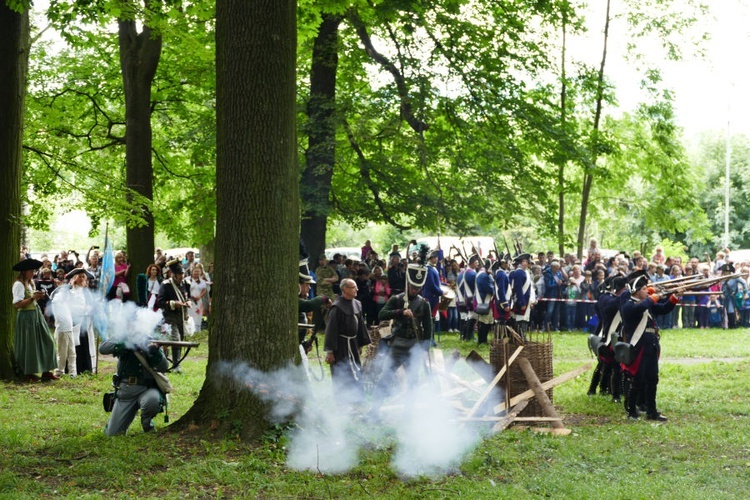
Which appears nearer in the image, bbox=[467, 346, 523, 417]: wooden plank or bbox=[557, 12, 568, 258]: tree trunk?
bbox=[467, 346, 523, 417]: wooden plank

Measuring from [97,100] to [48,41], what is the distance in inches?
308

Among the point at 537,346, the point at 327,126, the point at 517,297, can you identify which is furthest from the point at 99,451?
the point at 327,126

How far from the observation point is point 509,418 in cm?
1207

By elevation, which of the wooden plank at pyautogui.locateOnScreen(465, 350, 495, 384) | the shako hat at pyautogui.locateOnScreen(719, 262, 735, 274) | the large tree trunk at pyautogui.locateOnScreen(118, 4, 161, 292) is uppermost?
the large tree trunk at pyautogui.locateOnScreen(118, 4, 161, 292)

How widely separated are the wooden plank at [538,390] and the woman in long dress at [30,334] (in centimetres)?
872

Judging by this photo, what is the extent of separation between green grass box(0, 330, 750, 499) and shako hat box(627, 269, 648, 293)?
189 centimetres

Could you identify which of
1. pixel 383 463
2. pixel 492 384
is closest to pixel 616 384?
pixel 492 384

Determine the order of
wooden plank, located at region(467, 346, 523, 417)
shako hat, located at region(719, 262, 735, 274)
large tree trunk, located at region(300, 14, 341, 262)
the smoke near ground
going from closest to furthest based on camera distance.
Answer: the smoke near ground
wooden plank, located at region(467, 346, 523, 417)
large tree trunk, located at region(300, 14, 341, 262)
shako hat, located at region(719, 262, 735, 274)

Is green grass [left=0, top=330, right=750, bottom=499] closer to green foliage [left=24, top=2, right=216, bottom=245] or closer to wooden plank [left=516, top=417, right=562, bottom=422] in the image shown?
wooden plank [left=516, top=417, right=562, bottom=422]

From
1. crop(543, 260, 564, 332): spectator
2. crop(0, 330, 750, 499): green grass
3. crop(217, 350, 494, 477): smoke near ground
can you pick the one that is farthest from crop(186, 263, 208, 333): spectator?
crop(217, 350, 494, 477): smoke near ground

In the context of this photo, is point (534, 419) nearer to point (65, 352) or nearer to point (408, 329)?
point (408, 329)

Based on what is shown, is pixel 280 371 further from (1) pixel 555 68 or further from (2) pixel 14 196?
(1) pixel 555 68

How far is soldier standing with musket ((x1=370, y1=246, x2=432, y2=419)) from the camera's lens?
13.5 meters

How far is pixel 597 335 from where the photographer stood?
15.1 m
